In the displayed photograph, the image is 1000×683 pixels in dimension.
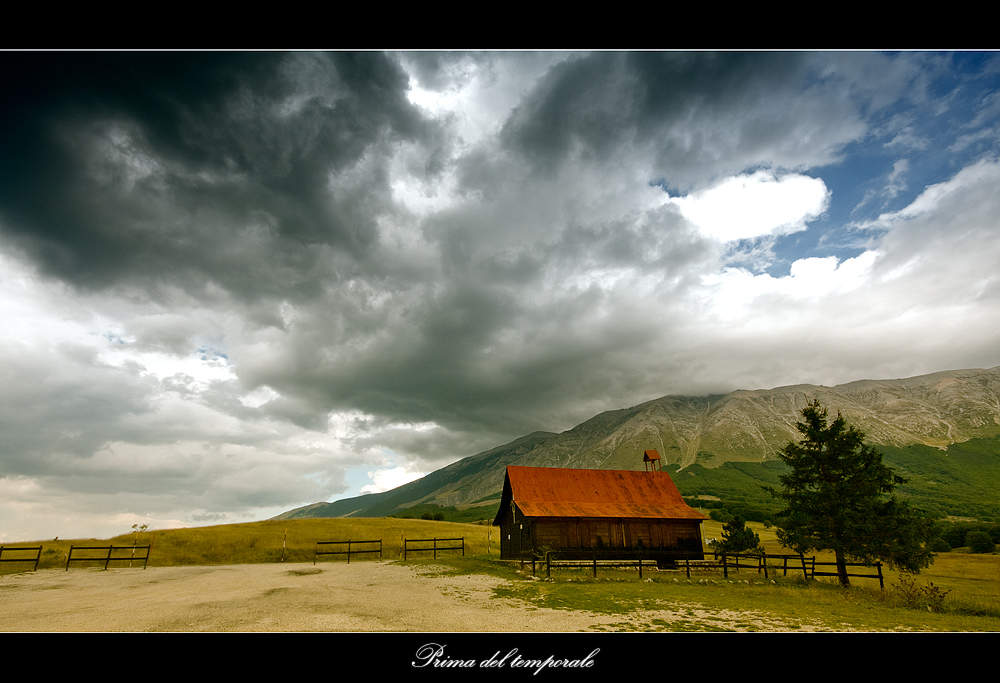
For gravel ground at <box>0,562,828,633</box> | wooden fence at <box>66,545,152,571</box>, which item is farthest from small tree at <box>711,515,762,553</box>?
wooden fence at <box>66,545,152,571</box>

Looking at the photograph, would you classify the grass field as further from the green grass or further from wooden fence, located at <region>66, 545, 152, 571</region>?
wooden fence, located at <region>66, 545, 152, 571</region>

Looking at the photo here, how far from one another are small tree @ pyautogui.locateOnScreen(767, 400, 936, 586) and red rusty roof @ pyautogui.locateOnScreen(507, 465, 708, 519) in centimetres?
809

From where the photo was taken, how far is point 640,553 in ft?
107

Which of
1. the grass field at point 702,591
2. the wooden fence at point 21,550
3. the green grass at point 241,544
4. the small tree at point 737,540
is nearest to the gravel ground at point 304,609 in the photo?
the grass field at point 702,591

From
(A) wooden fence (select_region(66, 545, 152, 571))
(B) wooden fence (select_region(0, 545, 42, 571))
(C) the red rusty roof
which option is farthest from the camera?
(C) the red rusty roof

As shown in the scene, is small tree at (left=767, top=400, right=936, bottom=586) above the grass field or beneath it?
above

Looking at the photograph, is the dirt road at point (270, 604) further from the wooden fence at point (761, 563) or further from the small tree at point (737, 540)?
the small tree at point (737, 540)

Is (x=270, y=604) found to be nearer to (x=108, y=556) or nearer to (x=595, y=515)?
(x=595, y=515)

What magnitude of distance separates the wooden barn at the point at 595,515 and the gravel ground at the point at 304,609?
8284 millimetres

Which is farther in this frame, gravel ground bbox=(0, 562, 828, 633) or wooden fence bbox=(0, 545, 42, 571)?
wooden fence bbox=(0, 545, 42, 571)

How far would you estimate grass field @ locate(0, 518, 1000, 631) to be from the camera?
15.6 meters
